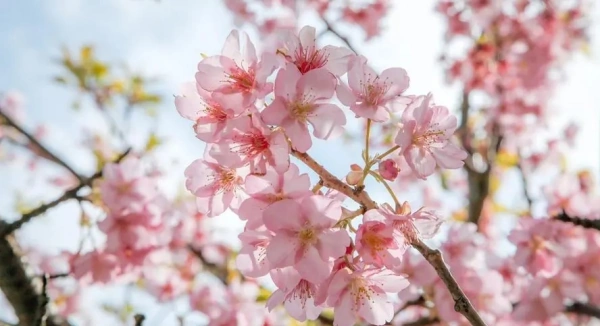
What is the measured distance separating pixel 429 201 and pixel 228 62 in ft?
23.3

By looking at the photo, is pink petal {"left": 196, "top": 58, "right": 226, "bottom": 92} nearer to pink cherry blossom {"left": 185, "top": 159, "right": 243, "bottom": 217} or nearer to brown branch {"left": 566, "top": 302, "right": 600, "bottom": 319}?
pink cherry blossom {"left": 185, "top": 159, "right": 243, "bottom": 217}

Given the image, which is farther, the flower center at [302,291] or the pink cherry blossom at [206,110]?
the flower center at [302,291]

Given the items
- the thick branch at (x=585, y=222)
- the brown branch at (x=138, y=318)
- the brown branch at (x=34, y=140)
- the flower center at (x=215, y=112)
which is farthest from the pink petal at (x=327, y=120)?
the brown branch at (x=34, y=140)

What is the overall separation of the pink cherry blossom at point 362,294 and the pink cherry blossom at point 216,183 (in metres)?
0.34

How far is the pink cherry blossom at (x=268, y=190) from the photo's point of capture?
1353 mm

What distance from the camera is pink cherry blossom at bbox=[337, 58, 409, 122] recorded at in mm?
1423

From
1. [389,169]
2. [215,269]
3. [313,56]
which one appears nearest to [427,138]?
[389,169]

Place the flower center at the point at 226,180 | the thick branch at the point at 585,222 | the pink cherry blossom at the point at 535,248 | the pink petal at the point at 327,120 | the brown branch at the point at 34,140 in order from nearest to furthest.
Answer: the pink petal at the point at 327,120, the flower center at the point at 226,180, the thick branch at the point at 585,222, the pink cherry blossom at the point at 535,248, the brown branch at the point at 34,140

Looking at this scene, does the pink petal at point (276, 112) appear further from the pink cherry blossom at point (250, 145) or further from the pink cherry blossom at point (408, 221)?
the pink cherry blossom at point (408, 221)

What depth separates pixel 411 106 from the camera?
1.49 m

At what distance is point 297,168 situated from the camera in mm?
1357

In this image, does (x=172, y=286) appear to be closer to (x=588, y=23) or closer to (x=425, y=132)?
(x=425, y=132)

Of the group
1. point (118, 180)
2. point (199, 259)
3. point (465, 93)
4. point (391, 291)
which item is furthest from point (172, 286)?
point (465, 93)

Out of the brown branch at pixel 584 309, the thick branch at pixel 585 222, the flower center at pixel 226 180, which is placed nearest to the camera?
the flower center at pixel 226 180
